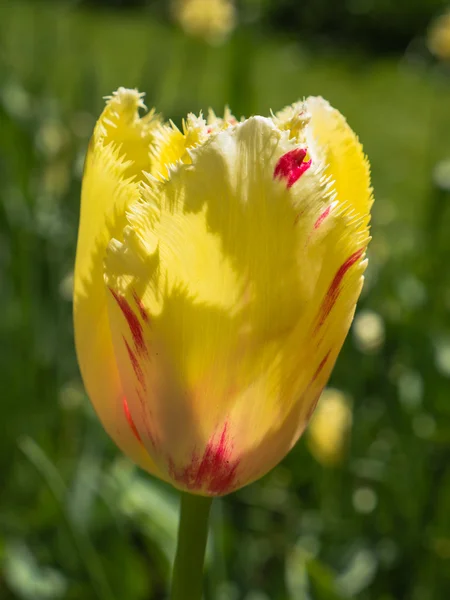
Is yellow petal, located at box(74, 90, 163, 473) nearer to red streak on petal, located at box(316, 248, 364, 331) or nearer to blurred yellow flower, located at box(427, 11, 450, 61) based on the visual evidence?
red streak on petal, located at box(316, 248, 364, 331)

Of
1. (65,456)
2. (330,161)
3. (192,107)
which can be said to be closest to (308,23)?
(192,107)

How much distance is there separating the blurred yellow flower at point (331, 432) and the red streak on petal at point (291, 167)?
27.9 inches

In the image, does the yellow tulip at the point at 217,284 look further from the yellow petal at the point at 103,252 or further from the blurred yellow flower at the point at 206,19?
the blurred yellow flower at the point at 206,19

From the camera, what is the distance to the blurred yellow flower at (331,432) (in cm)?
108

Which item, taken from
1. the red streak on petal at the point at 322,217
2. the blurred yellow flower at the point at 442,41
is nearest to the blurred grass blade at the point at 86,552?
the red streak on petal at the point at 322,217

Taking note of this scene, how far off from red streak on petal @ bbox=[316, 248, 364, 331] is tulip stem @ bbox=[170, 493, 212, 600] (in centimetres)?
11

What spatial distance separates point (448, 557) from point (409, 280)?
606 mm

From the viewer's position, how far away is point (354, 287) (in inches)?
17.0

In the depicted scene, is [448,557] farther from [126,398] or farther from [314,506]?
[126,398]

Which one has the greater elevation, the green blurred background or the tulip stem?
the tulip stem

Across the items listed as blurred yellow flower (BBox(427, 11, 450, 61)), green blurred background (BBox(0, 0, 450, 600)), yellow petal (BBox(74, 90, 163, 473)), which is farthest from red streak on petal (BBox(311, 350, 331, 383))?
blurred yellow flower (BBox(427, 11, 450, 61))

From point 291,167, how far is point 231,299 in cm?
7

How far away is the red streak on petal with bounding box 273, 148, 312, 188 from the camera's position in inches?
15.5

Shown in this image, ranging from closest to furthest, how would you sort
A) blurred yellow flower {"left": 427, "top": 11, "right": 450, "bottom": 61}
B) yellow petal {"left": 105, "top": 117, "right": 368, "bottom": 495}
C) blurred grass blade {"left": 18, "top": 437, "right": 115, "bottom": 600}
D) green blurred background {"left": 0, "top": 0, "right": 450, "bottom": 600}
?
yellow petal {"left": 105, "top": 117, "right": 368, "bottom": 495}, blurred grass blade {"left": 18, "top": 437, "right": 115, "bottom": 600}, green blurred background {"left": 0, "top": 0, "right": 450, "bottom": 600}, blurred yellow flower {"left": 427, "top": 11, "right": 450, "bottom": 61}
